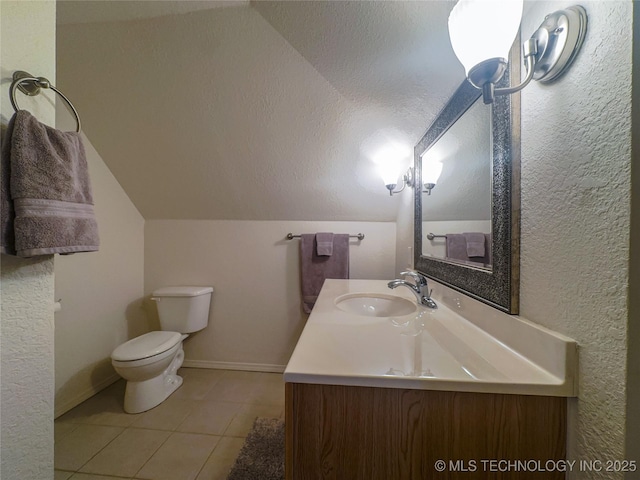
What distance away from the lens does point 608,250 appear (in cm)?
41

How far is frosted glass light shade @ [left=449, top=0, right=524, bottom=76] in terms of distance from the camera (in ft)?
1.69

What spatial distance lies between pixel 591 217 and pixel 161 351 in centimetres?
203

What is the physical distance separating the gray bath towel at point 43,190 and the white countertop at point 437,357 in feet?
2.36

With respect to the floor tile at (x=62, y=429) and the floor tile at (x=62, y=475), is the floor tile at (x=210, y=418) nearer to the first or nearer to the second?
the floor tile at (x=62, y=475)

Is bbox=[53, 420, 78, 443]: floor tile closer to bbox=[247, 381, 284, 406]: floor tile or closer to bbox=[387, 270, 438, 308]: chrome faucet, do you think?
bbox=[247, 381, 284, 406]: floor tile

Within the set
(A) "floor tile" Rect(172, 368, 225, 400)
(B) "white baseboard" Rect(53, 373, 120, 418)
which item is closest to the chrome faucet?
(A) "floor tile" Rect(172, 368, 225, 400)

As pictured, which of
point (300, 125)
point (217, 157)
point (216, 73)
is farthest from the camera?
point (217, 157)

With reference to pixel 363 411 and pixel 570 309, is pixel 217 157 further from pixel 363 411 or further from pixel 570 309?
pixel 570 309

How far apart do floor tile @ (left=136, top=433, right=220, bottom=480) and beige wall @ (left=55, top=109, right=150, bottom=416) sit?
2.76 feet

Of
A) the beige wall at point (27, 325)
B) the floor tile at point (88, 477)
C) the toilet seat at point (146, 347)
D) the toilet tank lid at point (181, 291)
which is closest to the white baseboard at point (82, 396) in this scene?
the toilet seat at point (146, 347)

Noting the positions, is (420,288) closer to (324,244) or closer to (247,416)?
(324,244)

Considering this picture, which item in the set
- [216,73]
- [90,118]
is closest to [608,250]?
[216,73]

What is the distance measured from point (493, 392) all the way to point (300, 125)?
Result: 4.93 feet

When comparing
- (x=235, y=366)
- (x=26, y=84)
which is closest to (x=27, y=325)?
(x=26, y=84)
